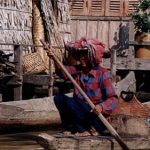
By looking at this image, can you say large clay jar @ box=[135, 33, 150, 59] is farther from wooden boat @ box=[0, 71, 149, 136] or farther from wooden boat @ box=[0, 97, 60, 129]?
wooden boat @ box=[0, 97, 60, 129]

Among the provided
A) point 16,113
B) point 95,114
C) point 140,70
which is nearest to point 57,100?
point 95,114

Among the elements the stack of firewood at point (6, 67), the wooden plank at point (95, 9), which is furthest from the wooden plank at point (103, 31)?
the stack of firewood at point (6, 67)

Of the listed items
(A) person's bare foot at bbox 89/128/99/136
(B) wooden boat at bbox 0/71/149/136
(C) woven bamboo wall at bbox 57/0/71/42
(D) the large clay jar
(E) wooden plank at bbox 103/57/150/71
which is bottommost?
(B) wooden boat at bbox 0/71/149/136

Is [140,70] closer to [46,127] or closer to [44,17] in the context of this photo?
[44,17]

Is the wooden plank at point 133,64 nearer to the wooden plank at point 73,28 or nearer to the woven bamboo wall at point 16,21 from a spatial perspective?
the woven bamboo wall at point 16,21

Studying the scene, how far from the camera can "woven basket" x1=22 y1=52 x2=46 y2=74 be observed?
525 inches

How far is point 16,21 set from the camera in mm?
14094

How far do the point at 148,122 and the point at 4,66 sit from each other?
200 inches

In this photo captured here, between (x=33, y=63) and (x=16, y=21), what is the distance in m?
1.24

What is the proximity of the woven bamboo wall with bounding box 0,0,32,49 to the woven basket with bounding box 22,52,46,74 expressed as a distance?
1.97ft

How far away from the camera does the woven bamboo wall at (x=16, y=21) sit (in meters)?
13.6

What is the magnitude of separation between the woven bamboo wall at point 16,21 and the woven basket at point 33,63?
0.60m

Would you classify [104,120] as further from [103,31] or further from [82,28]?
[82,28]

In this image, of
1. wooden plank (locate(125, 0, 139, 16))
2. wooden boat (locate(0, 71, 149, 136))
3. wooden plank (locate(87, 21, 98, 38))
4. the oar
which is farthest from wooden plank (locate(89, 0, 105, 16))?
the oar
